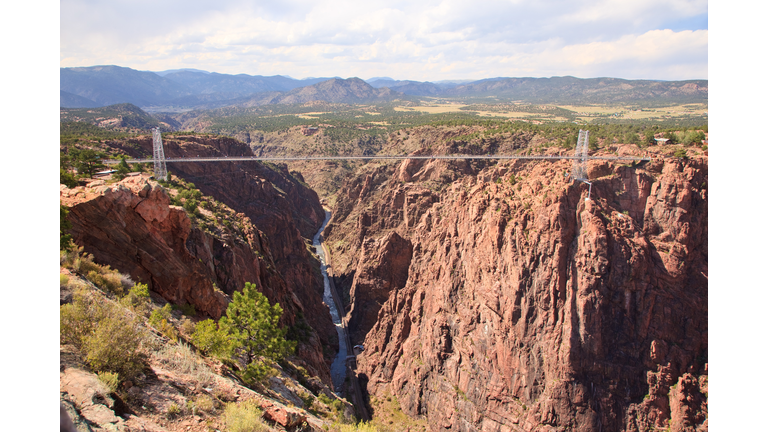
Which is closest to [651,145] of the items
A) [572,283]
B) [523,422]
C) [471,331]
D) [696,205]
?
[696,205]

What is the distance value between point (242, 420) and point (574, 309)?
1156 inches

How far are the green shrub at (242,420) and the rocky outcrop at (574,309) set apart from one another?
27836 mm

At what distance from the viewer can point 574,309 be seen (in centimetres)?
3281

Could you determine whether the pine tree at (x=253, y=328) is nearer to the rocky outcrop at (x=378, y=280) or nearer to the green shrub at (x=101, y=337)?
the green shrub at (x=101, y=337)

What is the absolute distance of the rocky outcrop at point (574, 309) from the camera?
3186 cm

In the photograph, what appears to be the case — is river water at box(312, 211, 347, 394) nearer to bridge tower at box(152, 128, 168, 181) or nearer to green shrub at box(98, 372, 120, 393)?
bridge tower at box(152, 128, 168, 181)

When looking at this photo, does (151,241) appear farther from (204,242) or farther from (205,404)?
(205,404)

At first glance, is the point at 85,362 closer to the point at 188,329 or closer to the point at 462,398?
the point at 188,329

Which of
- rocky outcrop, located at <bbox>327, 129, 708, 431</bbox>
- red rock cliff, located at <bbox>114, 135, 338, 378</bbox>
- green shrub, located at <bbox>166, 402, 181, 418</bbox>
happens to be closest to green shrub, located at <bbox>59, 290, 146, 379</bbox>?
green shrub, located at <bbox>166, 402, 181, 418</bbox>

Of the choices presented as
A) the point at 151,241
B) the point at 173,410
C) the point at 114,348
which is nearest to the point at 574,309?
the point at 173,410

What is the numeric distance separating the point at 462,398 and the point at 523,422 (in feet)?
20.1

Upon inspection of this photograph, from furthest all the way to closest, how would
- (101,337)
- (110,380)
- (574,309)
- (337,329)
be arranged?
(337,329) → (574,309) → (101,337) → (110,380)

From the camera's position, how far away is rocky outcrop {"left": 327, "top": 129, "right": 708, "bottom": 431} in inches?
1254


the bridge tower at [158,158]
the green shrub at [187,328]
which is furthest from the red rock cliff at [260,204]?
the green shrub at [187,328]
